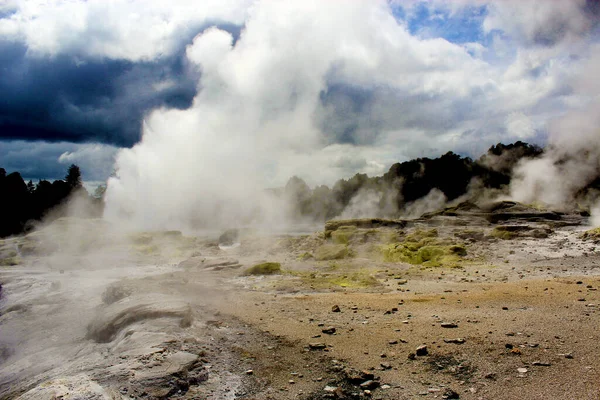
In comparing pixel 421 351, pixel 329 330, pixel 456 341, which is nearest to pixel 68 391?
pixel 329 330

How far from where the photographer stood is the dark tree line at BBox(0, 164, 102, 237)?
44.5 m

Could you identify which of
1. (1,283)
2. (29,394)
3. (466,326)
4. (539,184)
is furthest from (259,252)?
(539,184)

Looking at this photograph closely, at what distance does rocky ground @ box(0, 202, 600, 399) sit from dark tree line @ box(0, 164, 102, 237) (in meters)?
32.7

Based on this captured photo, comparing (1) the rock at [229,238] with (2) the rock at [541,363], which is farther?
(1) the rock at [229,238]

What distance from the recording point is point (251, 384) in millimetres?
5578

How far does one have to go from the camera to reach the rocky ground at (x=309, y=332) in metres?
5.25

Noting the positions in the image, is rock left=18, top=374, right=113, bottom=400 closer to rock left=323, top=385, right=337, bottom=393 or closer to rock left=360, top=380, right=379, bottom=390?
rock left=323, top=385, right=337, bottom=393

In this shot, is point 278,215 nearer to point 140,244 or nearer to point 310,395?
point 140,244

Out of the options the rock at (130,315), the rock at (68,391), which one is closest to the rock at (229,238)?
the rock at (130,315)

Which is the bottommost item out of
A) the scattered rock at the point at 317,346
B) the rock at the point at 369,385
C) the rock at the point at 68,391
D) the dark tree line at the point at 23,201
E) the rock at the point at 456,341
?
the rock at the point at 369,385

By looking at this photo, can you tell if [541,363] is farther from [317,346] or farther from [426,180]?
[426,180]

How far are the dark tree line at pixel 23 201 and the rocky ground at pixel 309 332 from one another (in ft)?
107

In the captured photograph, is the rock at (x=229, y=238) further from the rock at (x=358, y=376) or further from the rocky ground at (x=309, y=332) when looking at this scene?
the rock at (x=358, y=376)

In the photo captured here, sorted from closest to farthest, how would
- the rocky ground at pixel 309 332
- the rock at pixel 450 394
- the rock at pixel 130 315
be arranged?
the rock at pixel 450 394 → the rocky ground at pixel 309 332 → the rock at pixel 130 315
